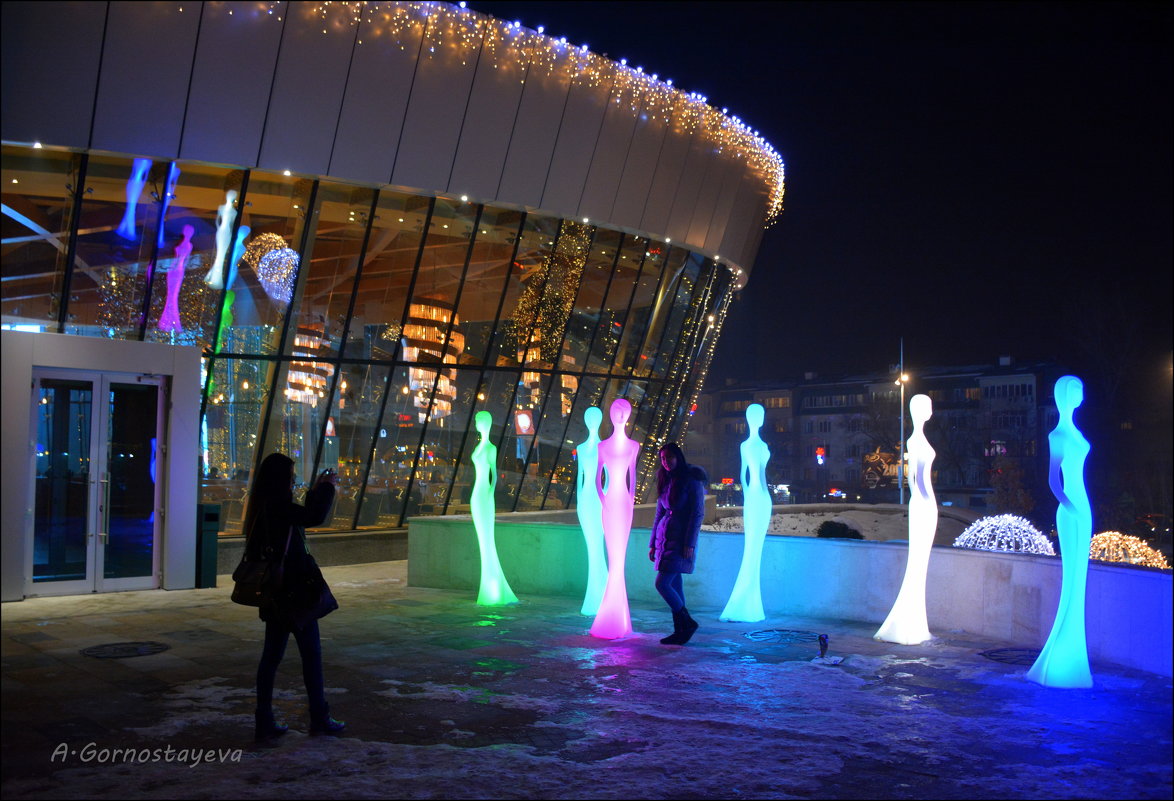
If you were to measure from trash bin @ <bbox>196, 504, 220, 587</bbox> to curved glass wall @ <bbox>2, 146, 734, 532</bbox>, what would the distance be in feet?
6.71

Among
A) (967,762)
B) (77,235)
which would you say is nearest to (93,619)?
(77,235)

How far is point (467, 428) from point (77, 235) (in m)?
7.70

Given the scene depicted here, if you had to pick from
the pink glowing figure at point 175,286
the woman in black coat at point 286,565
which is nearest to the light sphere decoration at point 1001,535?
the pink glowing figure at point 175,286

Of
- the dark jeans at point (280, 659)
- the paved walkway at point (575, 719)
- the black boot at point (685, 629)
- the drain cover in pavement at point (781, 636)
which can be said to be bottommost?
the paved walkway at point (575, 719)

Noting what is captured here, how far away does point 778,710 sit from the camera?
6953 mm

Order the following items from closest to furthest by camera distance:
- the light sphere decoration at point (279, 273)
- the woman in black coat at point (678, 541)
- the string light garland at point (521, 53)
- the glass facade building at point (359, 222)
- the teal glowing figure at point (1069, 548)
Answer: the teal glowing figure at point (1069, 548) < the woman in black coat at point (678, 541) < the glass facade building at point (359, 222) < the string light garland at point (521, 53) < the light sphere decoration at point (279, 273)

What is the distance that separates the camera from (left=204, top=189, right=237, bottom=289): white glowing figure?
1589 centimetres

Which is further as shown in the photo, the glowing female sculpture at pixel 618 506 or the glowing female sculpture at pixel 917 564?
the glowing female sculpture at pixel 618 506

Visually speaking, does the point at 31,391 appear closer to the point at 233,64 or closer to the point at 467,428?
the point at 233,64

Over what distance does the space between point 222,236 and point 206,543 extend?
5194 mm

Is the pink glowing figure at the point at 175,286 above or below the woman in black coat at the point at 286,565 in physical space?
above

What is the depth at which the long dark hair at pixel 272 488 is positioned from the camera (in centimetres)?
624

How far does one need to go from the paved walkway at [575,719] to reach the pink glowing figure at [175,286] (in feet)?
20.9

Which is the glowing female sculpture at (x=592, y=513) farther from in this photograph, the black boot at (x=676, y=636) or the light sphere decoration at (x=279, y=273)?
the light sphere decoration at (x=279, y=273)
